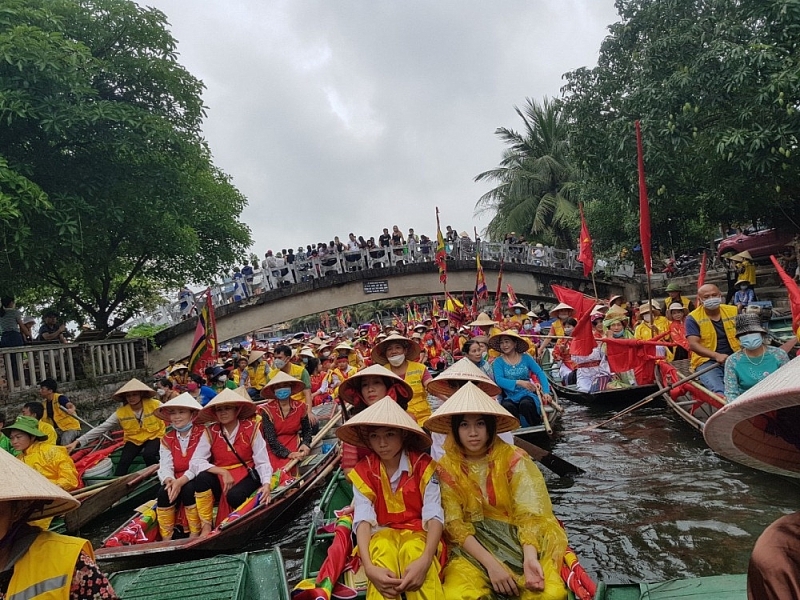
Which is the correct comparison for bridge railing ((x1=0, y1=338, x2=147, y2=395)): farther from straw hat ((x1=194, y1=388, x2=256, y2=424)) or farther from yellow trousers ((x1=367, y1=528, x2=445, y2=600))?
yellow trousers ((x1=367, y1=528, x2=445, y2=600))

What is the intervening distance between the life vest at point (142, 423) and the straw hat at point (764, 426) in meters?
7.51

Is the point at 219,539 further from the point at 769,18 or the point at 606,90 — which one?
the point at 606,90

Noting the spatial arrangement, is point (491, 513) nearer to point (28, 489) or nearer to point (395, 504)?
point (395, 504)

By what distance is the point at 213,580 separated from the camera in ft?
11.7

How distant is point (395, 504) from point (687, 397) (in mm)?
7086

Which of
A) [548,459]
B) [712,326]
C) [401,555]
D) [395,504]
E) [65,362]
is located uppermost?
[65,362]

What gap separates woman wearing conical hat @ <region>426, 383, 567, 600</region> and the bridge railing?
10.1 meters

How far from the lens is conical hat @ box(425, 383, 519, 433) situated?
324cm

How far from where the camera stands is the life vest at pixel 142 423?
302 inches

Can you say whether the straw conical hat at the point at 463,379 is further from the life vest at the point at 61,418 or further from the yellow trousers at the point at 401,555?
the life vest at the point at 61,418

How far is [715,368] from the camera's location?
7066mm

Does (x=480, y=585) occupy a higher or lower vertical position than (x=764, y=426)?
lower

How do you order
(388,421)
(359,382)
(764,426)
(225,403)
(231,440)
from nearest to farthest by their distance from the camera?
(764,426)
(388,421)
(359,382)
(225,403)
(231,440)

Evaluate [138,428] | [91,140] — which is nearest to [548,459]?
[138,428]
